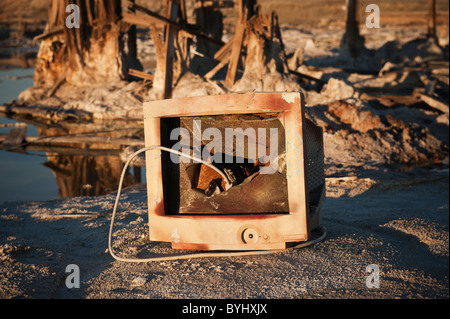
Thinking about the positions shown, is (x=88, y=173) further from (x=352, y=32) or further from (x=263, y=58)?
(x=352, y=32)

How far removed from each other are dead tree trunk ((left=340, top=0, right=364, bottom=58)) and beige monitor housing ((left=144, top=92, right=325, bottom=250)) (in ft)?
44.9

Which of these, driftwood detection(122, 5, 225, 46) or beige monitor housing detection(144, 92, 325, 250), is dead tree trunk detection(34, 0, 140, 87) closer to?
driftwood detection(122, 5, 225, 46)

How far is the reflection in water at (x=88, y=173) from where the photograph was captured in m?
6.44

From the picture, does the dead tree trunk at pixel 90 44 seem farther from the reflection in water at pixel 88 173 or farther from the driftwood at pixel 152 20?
the reflection in water at pixel 88 173

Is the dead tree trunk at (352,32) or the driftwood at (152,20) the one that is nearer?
the driftwood at (152,20)

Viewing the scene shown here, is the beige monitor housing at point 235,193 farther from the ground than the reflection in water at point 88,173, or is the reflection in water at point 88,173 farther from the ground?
the beige monitor housing at point 235,193

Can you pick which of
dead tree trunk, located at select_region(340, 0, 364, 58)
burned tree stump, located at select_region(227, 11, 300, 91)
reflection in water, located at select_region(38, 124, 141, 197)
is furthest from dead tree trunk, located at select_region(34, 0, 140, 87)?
dead tree trunk, located at select_region(340, 0, 364, 58)

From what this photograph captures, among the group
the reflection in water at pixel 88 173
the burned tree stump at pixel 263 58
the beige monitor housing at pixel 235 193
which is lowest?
the reflection in water at pixel 88 173

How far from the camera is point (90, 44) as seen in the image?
1220cm

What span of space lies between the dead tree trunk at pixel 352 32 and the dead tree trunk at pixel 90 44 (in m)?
7.30

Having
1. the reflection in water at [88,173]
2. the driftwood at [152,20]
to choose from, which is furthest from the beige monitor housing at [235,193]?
the driftwood at [152,20]

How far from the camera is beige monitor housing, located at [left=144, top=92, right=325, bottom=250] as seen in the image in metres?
3.11

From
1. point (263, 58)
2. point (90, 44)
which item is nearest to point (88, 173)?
point (263, 58)

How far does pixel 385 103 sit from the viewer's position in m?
9.93
